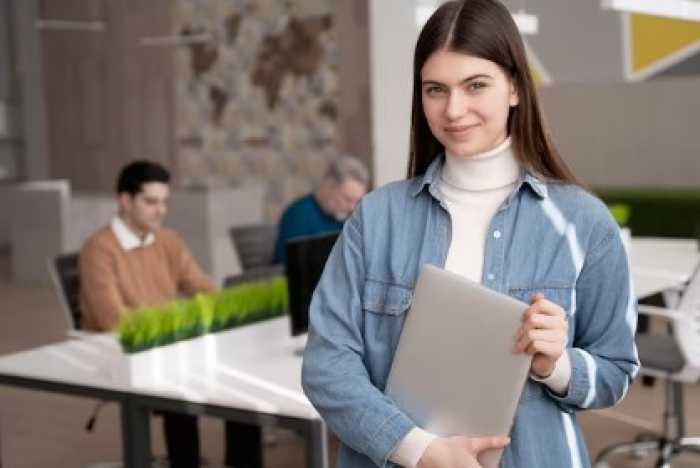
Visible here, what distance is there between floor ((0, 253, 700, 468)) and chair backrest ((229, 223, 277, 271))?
1.01 metres

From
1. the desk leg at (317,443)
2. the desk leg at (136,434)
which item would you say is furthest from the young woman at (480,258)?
the desk leg at (136,434)

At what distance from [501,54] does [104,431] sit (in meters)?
4.61

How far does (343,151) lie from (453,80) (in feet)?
31.8

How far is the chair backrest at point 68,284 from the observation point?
488 centimetres

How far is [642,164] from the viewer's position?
10.0 meters

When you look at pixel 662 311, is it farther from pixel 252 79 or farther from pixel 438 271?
pixel 252 79

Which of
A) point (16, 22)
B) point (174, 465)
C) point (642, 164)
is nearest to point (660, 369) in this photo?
point (174, 465)

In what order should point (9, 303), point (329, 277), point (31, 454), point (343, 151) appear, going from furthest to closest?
point (343, 151), point (9, 303), point (31, 454), point (329, 277)

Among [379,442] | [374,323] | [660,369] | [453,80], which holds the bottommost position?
[660,369]

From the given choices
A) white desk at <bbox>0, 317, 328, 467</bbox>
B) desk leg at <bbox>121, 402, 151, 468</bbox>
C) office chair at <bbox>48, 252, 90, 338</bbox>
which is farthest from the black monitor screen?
office chair at <bbox>48, 252, 90, 338</bbox>

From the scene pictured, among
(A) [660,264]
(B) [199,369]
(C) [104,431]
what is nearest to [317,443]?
(B) [199,369]

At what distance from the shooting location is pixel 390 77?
4.44 metres

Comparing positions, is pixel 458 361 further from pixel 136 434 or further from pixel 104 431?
pixel 104 431

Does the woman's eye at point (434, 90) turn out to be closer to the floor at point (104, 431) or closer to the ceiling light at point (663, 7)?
the ceiling light at point (663, 7)
